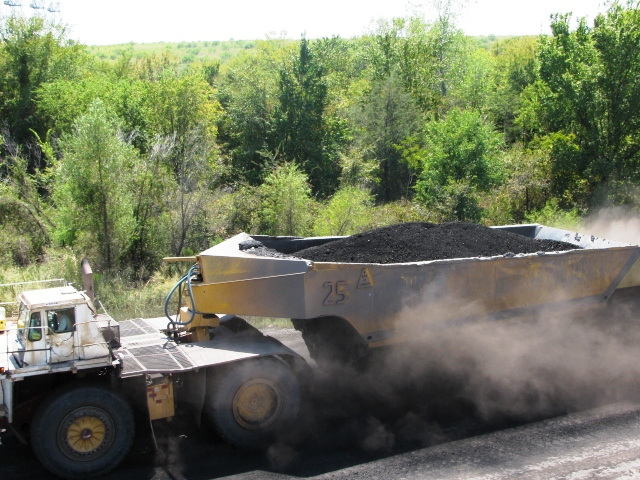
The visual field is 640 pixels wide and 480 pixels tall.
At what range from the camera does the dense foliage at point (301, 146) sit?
17516 millimetres

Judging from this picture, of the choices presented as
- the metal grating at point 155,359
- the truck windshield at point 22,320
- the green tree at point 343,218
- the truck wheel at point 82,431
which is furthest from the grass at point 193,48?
the truck wheel at point 82,431

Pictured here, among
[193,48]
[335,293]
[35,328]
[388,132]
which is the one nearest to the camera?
[35,328]

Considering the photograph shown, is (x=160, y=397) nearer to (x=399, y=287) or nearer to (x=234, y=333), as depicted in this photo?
(x=234, y=333)

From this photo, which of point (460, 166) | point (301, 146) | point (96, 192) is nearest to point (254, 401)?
point (96, 192)

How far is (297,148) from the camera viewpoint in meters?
27.1

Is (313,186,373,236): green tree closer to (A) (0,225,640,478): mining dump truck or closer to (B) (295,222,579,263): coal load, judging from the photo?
(B) (295,222,579,263): coal load

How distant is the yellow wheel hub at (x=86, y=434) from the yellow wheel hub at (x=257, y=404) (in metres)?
1.51

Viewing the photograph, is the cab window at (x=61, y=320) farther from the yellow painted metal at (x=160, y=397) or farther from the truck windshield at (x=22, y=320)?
the yellow painted metal at (x=160, y=397)

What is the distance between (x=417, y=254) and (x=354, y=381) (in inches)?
79.6

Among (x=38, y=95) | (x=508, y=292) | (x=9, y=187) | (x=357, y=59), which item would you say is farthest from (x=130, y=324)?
(x=357, y=59)

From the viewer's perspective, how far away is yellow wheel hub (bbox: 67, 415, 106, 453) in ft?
22.7

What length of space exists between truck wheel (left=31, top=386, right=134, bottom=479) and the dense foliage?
9.27 meters

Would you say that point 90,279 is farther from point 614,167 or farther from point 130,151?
point 614,167

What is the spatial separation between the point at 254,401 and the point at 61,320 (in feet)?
7.85
